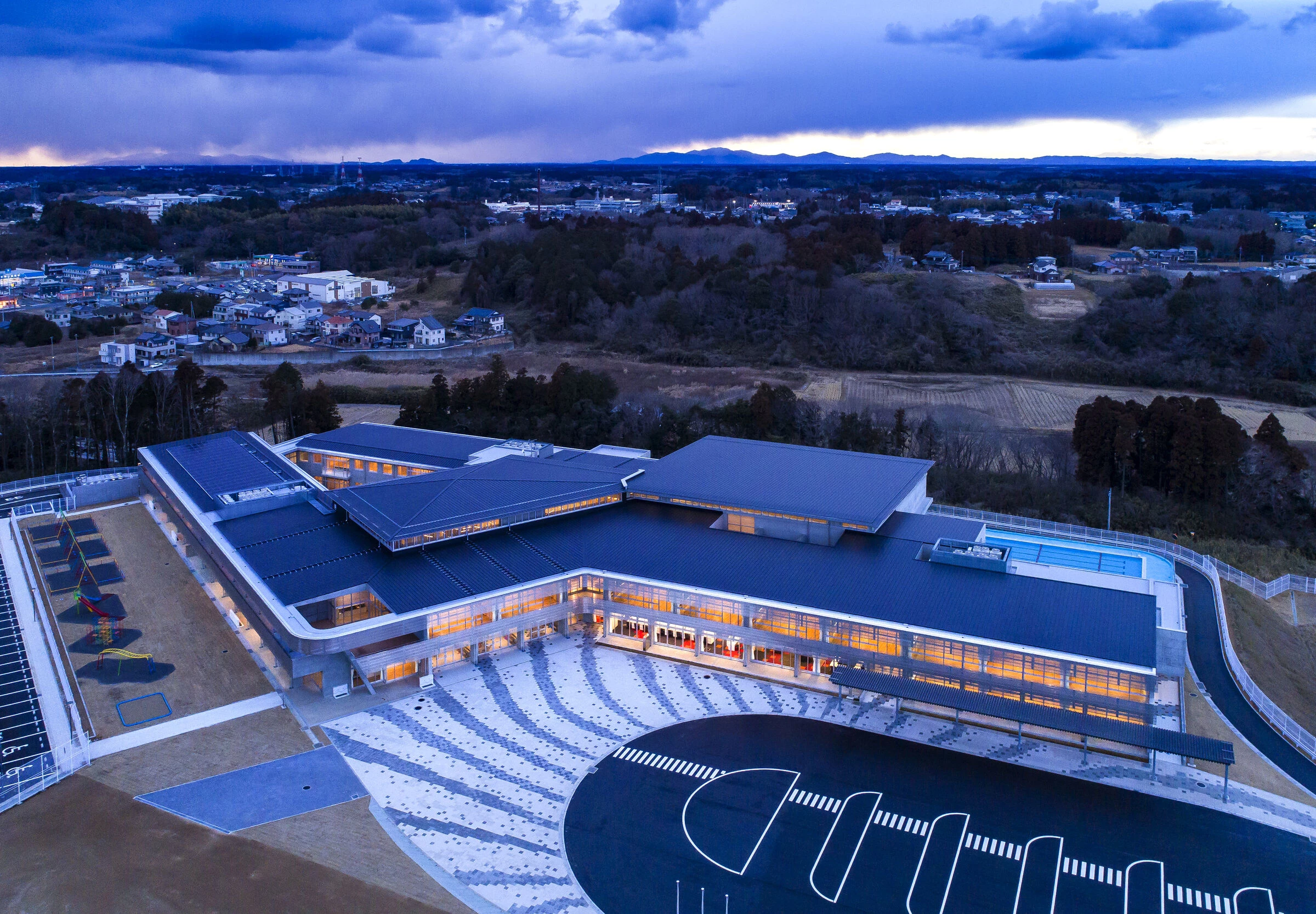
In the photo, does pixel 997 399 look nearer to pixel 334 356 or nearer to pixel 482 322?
pixel 482 322

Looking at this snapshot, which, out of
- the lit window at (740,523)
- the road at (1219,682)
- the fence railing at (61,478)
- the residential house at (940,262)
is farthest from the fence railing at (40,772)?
the residential house at (940,262)

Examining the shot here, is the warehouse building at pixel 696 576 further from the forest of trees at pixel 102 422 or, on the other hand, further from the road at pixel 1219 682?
the forest of trees at pixel 102 422

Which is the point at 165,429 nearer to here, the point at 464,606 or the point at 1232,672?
the point at 464,606

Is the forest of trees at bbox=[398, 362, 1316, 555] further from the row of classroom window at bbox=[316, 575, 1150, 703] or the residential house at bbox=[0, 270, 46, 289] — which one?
the residential house at bbox=[0, 270, 46, 289]

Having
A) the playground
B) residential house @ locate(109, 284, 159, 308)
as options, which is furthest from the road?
residential house @ locate(109, 284, 159, 308)

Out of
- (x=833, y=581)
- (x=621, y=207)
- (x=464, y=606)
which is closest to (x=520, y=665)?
(x=464, y=606)

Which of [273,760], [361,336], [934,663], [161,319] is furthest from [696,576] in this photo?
[161,319]
